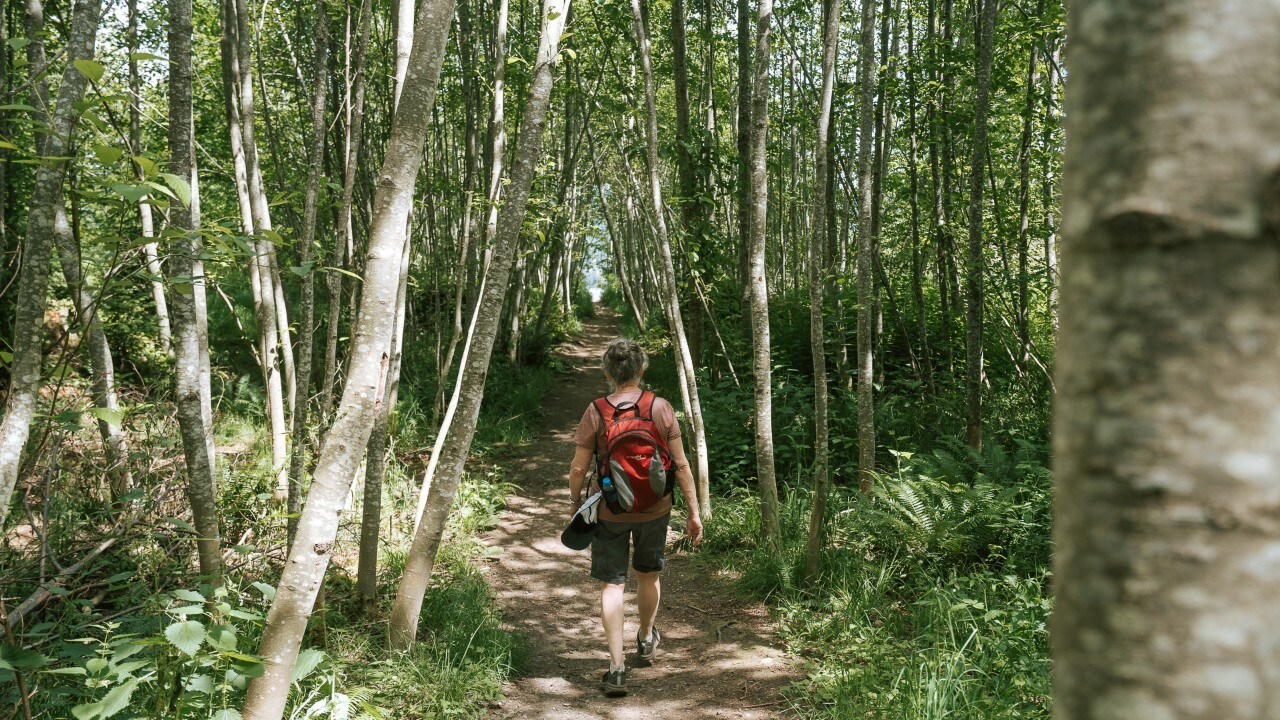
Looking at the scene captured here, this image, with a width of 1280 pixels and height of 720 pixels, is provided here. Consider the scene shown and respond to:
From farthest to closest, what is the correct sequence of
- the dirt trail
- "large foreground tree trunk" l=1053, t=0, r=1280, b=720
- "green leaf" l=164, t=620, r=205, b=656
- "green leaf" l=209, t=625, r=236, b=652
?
1. the dirt trail
2. "green leaf" l=209, t=625, r=236, b=652
3. "green leaf" l=164, t=620, r=205, b=656
4. "large foreground tree trunk" l=1053, t=0, r=1280, b=720

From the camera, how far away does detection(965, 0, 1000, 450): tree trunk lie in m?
6.47

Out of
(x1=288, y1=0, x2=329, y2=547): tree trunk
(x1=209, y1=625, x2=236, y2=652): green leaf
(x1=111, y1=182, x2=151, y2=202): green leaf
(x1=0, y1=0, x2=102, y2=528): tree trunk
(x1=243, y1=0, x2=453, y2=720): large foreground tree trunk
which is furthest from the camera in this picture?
(x1=288, y1=0, x2=329, y2=547): tree trunk

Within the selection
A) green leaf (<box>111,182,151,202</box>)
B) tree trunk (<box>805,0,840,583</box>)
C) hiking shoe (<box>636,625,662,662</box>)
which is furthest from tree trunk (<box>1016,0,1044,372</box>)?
green leaf (<box>111,182,151,202</box>)

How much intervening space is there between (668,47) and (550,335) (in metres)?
6.71

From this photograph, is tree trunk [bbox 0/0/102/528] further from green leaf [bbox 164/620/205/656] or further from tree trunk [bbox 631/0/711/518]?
tree trunk [bbox 631/0/711/518]

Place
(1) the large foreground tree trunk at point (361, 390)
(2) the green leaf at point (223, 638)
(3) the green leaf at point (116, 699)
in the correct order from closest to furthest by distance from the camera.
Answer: (3) the green leaf at point (116, 699)
(2) the green leaf at point (223, 638)
(1) the large foreground tree trunk at point (361, 390)

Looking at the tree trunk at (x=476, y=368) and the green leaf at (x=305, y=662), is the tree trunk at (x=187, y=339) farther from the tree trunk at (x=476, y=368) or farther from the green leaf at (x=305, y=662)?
the tree trunk at (x=476, y=368)

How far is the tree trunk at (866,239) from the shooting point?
570cm

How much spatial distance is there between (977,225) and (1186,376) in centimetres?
691

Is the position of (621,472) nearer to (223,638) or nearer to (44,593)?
(223,638)

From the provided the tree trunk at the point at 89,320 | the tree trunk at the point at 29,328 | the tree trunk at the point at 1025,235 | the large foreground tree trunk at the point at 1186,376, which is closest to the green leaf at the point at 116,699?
the tree trunk at the point at 89,320

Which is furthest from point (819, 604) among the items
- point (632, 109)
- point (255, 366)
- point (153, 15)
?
point (255, 366)

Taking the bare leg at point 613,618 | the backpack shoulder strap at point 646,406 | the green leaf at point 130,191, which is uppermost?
the green leaf at point 130,191

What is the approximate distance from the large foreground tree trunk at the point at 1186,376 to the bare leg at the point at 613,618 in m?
3.91
